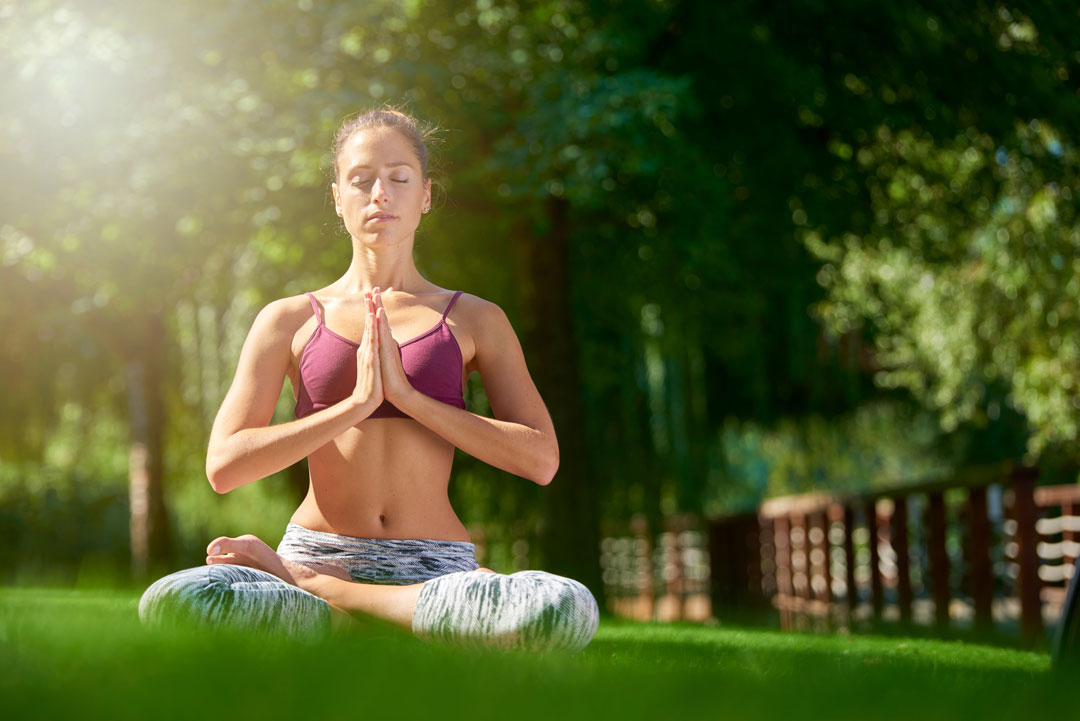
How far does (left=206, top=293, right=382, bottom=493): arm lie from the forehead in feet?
1.49

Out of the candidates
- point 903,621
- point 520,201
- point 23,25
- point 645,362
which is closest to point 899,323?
point 645,362

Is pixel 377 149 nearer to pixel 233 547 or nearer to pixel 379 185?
pixel 379 185

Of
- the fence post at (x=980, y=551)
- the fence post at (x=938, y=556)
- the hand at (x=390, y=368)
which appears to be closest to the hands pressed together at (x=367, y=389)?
the hand at (x=390, y=368)

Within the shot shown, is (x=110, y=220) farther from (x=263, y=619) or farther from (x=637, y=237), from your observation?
(x=263, y=619)

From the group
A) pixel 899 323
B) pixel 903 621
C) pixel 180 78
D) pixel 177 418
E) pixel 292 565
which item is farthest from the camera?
pixel 177 418

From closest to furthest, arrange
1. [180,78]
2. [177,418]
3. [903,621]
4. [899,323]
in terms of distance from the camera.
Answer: [180,78] → [903,621] → [899,323] → [177,418]

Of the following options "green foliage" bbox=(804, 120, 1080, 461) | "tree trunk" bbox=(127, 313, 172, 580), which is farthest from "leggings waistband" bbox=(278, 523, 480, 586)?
"tree trunk" bbox=(127, 313, 172, 580)

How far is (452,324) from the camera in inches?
131

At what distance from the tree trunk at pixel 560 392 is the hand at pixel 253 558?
24.5ft

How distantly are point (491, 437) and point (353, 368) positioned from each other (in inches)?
16.4

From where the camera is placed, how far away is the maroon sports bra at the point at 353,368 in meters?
3.16

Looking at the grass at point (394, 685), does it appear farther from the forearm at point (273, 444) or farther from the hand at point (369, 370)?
the hand at point (369, 370)

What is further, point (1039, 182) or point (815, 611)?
point (815, 611)

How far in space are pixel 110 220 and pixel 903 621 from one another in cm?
805
